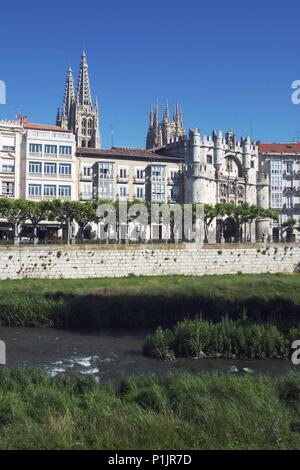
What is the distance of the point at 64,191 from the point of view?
70.1m

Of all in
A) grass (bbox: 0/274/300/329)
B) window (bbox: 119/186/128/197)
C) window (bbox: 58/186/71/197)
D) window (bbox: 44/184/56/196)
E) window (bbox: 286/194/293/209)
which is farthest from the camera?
window (bbox: 286/194/293/209)

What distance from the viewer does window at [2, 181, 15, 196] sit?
67.9 metres

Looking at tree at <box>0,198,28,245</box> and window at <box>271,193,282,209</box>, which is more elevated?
window at <box>271,193,282,209</box>

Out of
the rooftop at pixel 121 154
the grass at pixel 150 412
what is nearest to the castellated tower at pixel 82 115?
the rooftop at pixel 121 154

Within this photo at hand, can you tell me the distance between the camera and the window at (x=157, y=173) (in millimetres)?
77188

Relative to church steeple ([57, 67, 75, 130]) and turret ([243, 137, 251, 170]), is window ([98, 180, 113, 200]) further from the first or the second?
church steeple ([57, 67, 75, 130])

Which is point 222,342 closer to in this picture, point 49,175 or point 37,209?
point 37,209

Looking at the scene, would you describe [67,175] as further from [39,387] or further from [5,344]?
[39,387]

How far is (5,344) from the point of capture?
30906mm

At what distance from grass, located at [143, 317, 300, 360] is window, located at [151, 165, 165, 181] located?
162ft

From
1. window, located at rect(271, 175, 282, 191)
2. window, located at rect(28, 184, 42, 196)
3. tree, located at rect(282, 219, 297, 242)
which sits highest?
window, located at rect(271, 175, 282, 191)

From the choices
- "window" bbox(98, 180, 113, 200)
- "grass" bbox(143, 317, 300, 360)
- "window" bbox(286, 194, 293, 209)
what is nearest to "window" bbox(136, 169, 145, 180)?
"window" bbox(98, 180, 113, 200)

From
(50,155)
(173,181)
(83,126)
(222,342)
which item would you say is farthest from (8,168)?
(222,342)

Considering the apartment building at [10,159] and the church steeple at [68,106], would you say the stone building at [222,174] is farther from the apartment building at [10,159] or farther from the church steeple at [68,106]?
the church steeple at [68,106]
